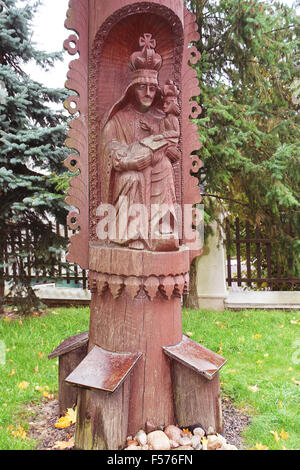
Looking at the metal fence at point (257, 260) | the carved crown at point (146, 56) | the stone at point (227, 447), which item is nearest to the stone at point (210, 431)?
the stone at point (227, 447)

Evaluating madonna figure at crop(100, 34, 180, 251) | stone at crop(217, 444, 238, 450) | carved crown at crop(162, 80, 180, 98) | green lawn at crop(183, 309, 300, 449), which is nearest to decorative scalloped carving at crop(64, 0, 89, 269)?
madonna figure at crop(100, 34, 180, 251)

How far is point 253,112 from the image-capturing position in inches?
206

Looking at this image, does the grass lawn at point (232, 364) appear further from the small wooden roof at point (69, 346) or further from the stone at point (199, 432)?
the small wooden roof at point (69, 346)

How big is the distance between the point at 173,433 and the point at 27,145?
13.4 ft

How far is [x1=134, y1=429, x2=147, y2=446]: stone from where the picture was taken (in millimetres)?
2398

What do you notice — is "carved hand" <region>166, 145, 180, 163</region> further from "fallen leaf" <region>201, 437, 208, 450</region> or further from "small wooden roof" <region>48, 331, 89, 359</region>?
"fallen leaf" <region>201, 437, 208, 450</region>

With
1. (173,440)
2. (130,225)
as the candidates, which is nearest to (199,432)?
(173,440)

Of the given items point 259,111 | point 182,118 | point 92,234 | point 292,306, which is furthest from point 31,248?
point 292,306

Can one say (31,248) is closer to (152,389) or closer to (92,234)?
(92,234)

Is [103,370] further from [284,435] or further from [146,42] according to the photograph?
[146,42]

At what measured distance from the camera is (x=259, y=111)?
5.65 metres
